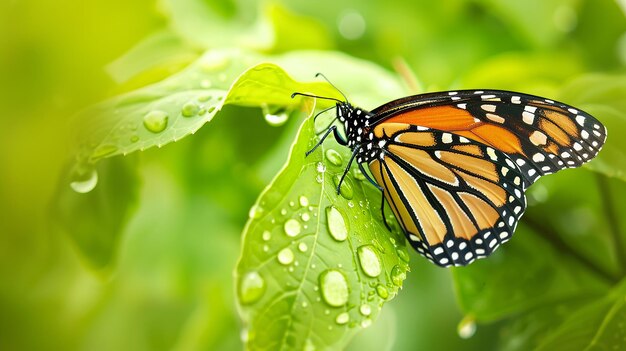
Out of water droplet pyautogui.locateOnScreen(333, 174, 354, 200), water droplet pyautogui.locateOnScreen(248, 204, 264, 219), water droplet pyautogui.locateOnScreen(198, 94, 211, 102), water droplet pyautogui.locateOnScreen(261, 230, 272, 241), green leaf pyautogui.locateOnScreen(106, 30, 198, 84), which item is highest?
green leaf pyautogui.locateOnScreen(106, 30, 198, 84)

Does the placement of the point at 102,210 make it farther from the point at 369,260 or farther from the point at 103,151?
the point at 369,260

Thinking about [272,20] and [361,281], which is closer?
[361,281]

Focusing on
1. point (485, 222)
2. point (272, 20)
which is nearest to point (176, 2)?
point (272, 20)

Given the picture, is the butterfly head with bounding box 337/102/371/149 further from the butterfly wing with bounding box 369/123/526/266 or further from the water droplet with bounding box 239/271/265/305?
the water droplet with bounding box 239/271/265/305

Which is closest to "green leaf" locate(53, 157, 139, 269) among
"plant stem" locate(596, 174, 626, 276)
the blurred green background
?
the blurred green background

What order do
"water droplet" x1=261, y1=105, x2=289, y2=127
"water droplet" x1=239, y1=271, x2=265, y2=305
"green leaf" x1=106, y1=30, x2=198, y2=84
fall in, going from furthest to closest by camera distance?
"green leaf" x1=106, y1=30, x2=198, y2=84
"water droplet" x1=261, y1=105, x2=289, y2=127
"water droplet" x1=239, y1=271, x2=265, y2=305

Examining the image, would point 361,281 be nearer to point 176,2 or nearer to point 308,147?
point 308,147

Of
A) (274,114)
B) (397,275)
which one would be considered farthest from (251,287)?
(274,114)
